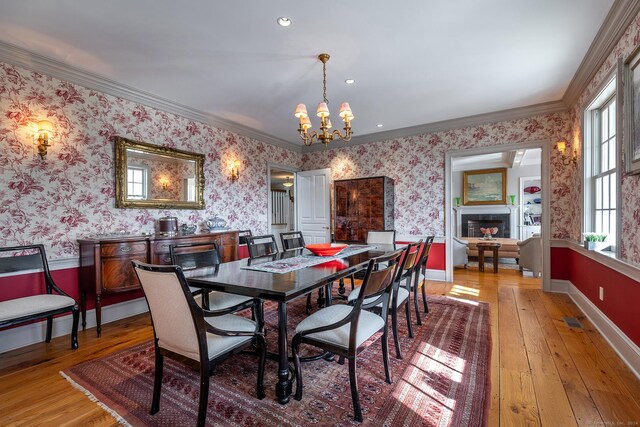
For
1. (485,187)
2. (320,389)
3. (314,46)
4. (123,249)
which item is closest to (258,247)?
(123,249)

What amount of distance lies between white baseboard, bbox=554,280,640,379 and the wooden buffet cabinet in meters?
4.01

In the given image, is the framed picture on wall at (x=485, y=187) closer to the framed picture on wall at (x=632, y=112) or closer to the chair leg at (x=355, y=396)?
the framed picture on wall at (x=632, y=112)

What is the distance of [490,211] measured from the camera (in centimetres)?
804

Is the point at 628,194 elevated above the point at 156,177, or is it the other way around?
the point at 156,177

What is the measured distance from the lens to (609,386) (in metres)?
1.86

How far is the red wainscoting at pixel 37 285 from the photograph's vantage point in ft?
8.28

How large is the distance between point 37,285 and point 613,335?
195 inches

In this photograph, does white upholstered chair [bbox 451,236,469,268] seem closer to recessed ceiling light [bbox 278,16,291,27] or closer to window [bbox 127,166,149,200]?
recessed ceiling light [bbox 278,16,291,27]

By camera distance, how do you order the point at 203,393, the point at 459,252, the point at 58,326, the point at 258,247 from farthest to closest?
the point at 459,252 → the point at 258,247 → the point at 58,326 → the point at 203,393

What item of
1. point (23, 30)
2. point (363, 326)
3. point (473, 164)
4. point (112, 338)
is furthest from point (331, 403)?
point (473, 164)

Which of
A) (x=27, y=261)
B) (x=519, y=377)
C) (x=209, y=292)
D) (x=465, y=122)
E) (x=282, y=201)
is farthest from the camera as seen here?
(x=282, y=201)

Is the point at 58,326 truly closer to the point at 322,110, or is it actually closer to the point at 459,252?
the point at 322,110

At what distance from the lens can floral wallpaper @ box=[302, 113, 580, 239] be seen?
399 cm

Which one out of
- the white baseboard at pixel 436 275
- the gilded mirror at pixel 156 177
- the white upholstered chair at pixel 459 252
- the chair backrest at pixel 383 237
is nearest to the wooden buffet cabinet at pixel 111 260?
the gilded mirror at pixel 156 177
